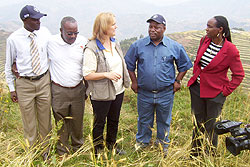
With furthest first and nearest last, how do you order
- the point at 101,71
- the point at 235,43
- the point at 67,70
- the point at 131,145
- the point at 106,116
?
the point at 235,43 → the point at 131,145 → the point at 106,116 → the point at 67,70 → the point at 101,71

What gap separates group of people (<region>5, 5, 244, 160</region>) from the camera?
8.51 ft

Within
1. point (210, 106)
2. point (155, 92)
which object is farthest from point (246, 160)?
point (155, 92)

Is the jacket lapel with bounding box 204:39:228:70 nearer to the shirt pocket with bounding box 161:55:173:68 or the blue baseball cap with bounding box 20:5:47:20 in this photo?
the shirt pocket with bounding box 161:55:173:68

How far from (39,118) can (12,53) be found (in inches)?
36.5

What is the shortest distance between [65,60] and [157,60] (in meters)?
1.19

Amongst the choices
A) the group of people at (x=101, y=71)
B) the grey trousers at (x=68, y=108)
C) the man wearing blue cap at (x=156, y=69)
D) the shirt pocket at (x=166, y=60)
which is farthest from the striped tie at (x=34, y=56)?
the shirt pocket at (x=166, y=60)

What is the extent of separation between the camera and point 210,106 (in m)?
2.81

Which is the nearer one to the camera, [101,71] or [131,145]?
[101,71]

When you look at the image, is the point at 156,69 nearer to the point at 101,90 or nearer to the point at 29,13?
the point at 101,90

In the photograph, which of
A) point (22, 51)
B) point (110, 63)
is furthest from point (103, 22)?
point (22, 51)

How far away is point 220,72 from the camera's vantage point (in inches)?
106

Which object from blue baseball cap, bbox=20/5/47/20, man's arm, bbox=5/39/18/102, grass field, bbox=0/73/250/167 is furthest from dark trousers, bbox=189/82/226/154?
man's arm, bbox=5/39/18/102

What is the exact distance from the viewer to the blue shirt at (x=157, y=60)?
9.52ft

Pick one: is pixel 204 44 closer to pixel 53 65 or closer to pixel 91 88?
pixel 91 88
